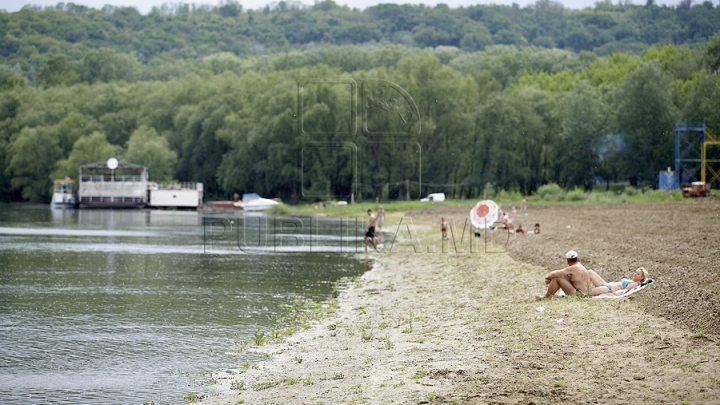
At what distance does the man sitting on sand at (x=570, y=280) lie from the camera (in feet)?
61.8

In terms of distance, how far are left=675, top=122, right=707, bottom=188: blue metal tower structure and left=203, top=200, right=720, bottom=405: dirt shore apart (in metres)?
59.6

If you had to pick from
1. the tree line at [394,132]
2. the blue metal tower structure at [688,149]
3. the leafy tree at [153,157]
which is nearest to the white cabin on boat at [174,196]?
the leafy tree at [153,157]

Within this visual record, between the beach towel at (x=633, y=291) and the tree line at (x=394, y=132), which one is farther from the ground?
the tree line at (x=394, y=132)

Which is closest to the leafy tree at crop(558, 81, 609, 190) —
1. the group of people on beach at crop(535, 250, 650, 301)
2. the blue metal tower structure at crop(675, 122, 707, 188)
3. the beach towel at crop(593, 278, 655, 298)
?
the blue metal tower structure at crop(675, 122, 707, 188)

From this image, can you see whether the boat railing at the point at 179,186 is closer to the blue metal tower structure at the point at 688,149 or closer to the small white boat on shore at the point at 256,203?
the small white boat on shore at the point at 256,203

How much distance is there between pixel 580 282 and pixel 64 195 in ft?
329

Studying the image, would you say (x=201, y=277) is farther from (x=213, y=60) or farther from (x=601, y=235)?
Answer: (x=213, y=60)

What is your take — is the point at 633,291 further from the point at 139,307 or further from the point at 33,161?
the point at 33,161

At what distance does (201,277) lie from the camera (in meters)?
30.0

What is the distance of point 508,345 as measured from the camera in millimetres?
14953

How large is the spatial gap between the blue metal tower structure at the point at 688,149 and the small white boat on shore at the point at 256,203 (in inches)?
1764

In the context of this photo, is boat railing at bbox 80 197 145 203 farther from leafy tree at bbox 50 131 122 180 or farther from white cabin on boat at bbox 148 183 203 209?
leafy tree at bbox 50 131 122 180

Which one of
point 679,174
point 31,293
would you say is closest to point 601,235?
point 31,293

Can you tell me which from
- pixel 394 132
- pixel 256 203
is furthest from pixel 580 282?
pixel 256 203
